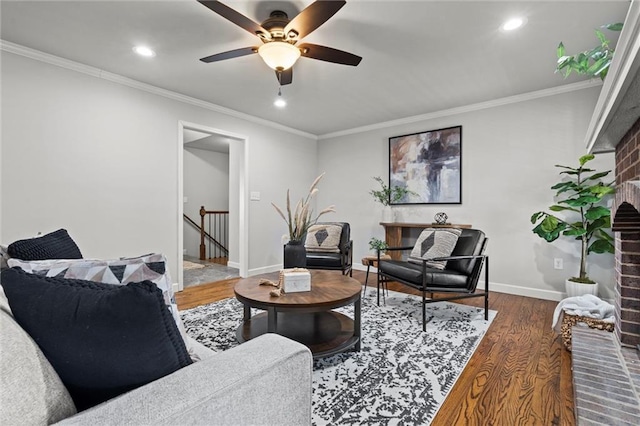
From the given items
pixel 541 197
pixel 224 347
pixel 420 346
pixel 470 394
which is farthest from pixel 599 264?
pixel 224 347

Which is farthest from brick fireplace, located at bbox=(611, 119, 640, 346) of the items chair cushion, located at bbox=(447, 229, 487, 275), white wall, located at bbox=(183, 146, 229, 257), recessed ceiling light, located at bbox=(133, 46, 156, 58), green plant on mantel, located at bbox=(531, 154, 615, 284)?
white wall, located at bbox=(183, 146, 229, 257)

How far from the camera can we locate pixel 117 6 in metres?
2.09

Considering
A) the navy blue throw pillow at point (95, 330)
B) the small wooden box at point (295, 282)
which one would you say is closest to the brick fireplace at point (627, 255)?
the small wooden box at point (295, 282)

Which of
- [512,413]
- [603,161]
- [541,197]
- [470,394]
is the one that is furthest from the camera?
[541,197]

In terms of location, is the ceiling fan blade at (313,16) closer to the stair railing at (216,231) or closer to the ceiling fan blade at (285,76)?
the ceiling fan blade at (285,76)

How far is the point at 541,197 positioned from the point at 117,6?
4325 mm

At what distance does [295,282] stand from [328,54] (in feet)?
5.50

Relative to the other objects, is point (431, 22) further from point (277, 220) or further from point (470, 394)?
point (277, 220)

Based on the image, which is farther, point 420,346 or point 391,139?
point 391,139

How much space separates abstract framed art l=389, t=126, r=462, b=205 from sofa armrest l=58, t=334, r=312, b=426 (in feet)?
12.5

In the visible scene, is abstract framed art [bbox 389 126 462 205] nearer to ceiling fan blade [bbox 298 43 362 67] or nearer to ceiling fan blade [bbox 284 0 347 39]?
ceiling fan blade [bbox 298 43 362 67]

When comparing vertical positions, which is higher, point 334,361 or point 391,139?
point 391,139

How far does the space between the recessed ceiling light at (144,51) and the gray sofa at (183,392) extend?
2.58m

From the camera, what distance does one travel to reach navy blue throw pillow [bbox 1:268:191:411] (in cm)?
64
